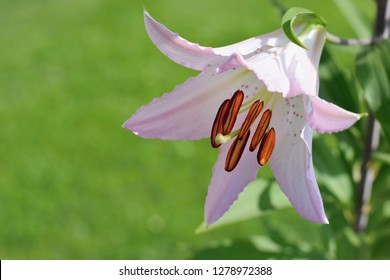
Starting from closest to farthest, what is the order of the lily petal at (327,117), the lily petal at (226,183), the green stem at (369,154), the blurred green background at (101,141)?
the lily petal at (327,117)
the lily petal at (226,183)
the green stem at (369,154)
the blurred green background at (101,141)

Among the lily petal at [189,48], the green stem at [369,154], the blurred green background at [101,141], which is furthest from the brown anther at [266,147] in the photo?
the blurred green background at [101,141]

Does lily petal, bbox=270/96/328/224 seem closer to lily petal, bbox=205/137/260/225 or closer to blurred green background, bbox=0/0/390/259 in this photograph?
lily petal, bbox=205/137/260/225

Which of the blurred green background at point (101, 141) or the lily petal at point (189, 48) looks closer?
the lily petal at point (189, 48)

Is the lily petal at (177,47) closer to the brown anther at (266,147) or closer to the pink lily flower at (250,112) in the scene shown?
the pink lily flower at (250,112)

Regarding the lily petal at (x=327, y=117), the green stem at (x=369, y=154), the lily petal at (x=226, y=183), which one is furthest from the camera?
the green stem at (x=369, y=154)

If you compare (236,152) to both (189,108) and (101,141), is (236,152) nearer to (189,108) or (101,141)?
(189,108)

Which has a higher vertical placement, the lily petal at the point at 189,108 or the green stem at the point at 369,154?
the green stem at the point at 369,154

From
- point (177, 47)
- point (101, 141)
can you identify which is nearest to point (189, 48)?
point (177, 47)
